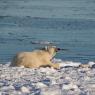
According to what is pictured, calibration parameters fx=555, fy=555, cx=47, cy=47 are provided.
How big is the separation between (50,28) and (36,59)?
12.8 m

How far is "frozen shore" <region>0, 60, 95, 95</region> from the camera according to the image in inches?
292

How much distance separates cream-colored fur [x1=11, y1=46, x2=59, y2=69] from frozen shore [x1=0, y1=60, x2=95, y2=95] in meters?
0.75

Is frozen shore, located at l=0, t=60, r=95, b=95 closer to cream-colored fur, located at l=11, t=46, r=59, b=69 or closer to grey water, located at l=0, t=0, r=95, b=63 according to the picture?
cream-colored fur, located at l=11, t=46, r=59, b=69

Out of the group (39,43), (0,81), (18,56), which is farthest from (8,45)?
(0,81)

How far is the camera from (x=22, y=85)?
26.1ft

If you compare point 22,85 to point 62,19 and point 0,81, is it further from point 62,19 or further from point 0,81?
point 62,19

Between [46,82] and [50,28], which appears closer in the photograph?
[46,82]

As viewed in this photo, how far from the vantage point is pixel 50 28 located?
23.7m

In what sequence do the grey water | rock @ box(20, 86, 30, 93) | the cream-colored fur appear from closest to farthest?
rock @ box(20, 86, 30, 93) → the cream-colored fur → the grey water

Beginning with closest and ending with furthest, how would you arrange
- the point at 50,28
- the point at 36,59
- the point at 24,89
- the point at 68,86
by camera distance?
1. the point at 24,89
2. the point at 68,86
3. the point at 36,59
4. the point at 50,28

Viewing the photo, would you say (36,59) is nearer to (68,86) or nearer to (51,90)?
(68,86)

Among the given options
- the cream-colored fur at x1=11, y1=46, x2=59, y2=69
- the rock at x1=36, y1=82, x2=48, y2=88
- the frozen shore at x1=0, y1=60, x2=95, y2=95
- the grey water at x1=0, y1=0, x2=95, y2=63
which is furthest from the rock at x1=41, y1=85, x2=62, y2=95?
the grey water at x1=0, y1=0, x2=95, y2=63

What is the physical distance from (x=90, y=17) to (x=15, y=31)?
5.64 meters

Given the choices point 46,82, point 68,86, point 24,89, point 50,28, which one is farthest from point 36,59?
point 50,28
